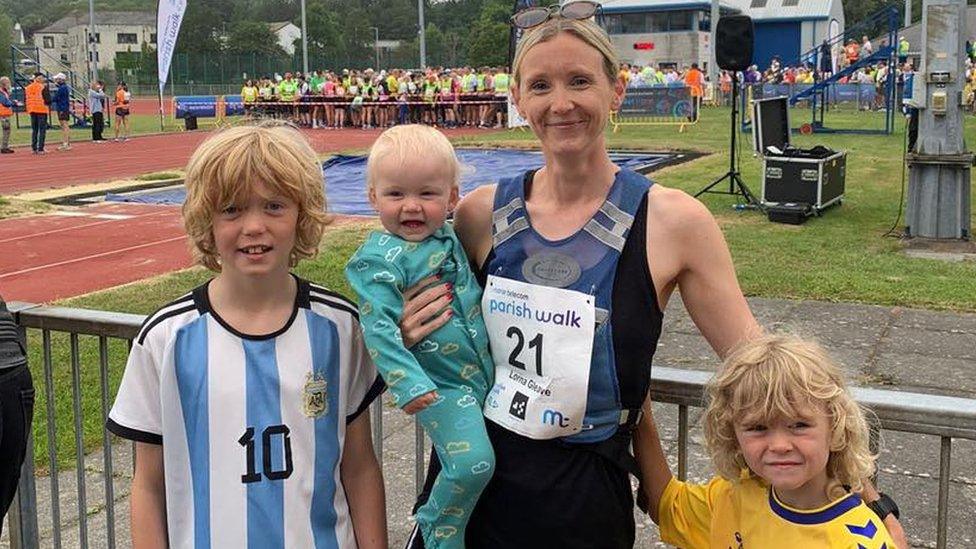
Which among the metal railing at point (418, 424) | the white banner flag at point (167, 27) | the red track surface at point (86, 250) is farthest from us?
the white banner flag at point (167, 27)

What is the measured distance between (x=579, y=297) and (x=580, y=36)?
583 mm

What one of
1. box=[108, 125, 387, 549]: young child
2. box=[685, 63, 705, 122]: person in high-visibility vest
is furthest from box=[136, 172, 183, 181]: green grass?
box=[108, 125, 387, 549]: young child

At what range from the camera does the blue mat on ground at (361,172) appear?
16.1 meters

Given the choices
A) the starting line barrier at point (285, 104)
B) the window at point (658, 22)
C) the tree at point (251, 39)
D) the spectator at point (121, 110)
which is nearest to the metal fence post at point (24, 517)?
the starting line barrier at point (285, 104)

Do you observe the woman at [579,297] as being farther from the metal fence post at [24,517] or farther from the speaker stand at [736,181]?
the speaker stand at [736,181]

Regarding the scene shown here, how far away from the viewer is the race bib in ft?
6.69

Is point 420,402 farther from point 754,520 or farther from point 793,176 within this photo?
point 793,176

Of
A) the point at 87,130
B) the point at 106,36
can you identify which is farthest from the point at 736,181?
the point at 106,36

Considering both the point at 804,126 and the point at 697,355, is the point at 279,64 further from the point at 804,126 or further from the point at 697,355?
the point at 697,355

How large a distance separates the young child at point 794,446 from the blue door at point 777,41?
7277 centimetres

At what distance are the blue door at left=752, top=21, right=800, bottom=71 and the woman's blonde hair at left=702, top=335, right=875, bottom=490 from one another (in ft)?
239

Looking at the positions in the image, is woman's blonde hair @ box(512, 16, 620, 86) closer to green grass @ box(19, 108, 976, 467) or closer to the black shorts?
the black shorts

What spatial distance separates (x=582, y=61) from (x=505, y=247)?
45cm

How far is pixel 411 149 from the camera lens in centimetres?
215
